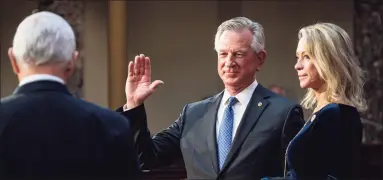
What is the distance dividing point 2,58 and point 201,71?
226cm

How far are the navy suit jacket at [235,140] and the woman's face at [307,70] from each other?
0.54ft

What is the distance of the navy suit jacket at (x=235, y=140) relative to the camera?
2.95 meters

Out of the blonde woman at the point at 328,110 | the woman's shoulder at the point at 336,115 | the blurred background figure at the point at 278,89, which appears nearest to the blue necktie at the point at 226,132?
the blonde woman at the point at 328,110

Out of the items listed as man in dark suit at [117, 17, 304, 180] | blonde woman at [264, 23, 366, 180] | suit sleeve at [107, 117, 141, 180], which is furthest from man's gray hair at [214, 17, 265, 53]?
suit sleeve at [107, 117, 141, 180]

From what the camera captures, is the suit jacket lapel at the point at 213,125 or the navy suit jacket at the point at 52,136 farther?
the suit jacket lapel at the point at 213,125

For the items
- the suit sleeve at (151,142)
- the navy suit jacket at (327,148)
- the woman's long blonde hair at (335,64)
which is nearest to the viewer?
the navy suit jacket at (327,148)

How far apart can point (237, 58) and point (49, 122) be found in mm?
1222

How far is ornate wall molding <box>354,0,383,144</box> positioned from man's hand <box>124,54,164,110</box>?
5.57m

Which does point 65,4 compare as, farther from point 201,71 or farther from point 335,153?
point 335,153

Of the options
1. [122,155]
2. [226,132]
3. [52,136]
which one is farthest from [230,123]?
[52,136]

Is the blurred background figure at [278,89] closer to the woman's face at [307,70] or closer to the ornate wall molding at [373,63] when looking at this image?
the ornate wall molding at [373,63]

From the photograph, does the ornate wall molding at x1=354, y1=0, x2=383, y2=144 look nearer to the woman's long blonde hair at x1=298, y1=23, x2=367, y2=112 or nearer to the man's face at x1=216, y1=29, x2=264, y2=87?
the man's face at x1=216, y1=29, x2=264, y2=87

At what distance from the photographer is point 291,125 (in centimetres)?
300

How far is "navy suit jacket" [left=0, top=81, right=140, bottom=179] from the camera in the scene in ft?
6.58
